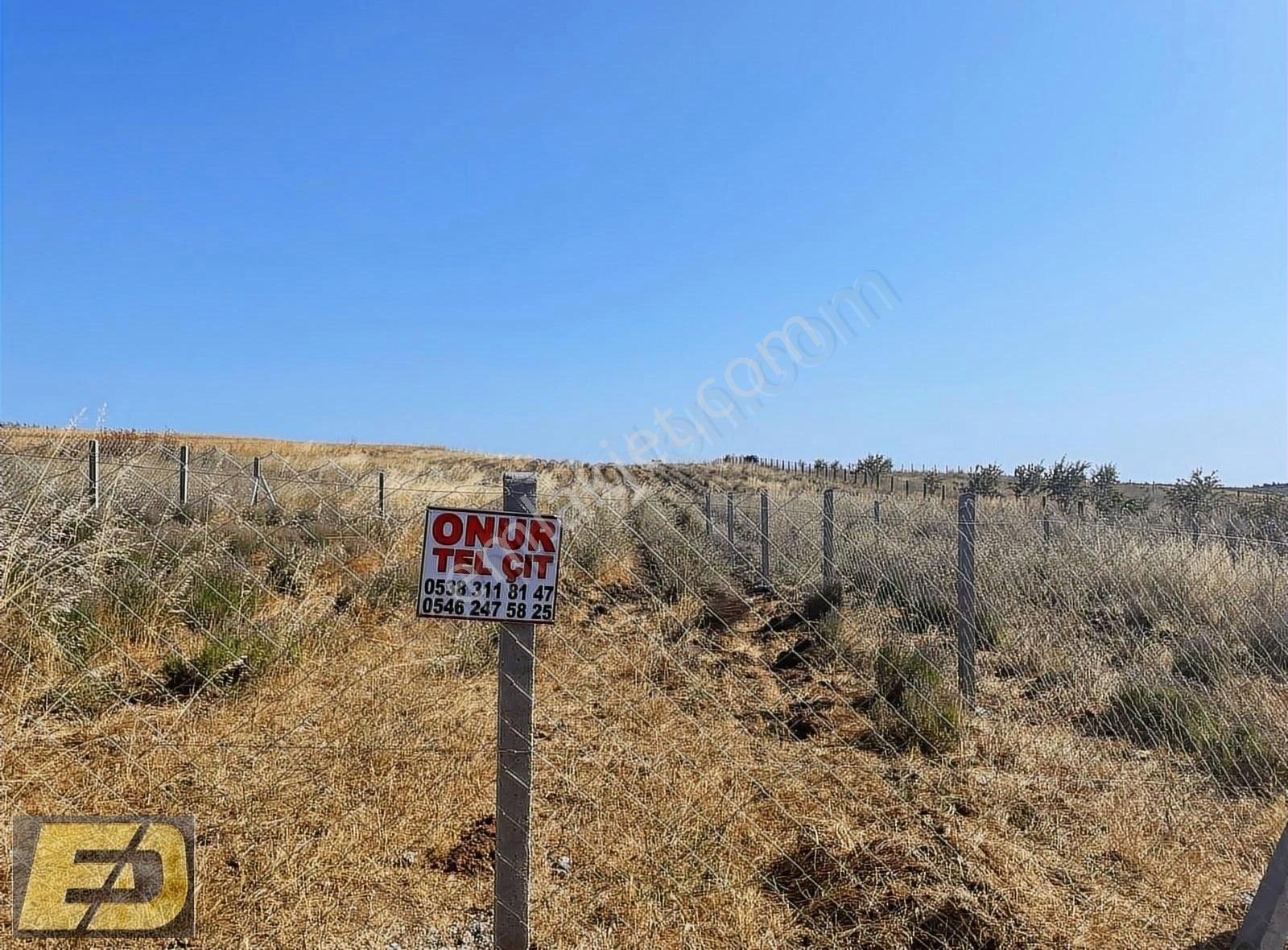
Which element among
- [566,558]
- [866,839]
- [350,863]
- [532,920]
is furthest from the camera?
[566,558]

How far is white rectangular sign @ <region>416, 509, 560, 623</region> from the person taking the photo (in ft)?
6.93

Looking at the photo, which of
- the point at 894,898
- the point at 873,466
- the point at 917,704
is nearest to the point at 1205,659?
the point at 917,704

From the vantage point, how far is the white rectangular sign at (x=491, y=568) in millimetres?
2111

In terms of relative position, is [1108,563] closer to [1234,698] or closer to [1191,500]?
[1234,698]

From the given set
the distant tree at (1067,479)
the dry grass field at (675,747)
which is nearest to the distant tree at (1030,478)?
the distant tree at (1067,479)

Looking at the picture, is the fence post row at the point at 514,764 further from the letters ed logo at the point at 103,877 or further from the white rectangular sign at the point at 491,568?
the letters ed logo at the point at 103,877

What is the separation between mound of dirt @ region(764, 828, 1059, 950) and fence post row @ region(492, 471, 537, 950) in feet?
4.00

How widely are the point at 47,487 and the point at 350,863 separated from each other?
3.80m

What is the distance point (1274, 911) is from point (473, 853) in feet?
10.1

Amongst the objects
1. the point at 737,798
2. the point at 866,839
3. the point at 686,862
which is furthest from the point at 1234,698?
the point at 686,862

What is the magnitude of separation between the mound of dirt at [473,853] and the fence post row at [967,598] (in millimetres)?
3968

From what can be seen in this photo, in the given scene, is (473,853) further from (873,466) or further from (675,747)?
(873,466)

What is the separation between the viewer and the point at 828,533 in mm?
8500

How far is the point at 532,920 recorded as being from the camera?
2.73m
